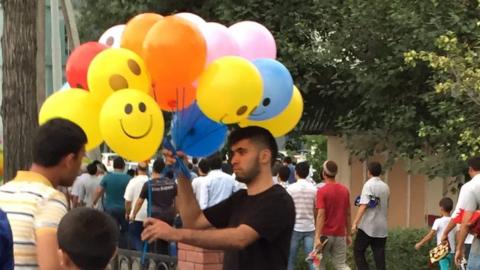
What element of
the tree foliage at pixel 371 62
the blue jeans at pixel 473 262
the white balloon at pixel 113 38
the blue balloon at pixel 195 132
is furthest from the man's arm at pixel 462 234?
the white balloon at pixel 113 38

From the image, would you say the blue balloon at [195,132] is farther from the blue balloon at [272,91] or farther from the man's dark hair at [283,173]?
the man's dark hair at [283,173]

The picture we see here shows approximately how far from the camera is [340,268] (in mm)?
12117

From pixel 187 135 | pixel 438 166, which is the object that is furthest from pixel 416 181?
pixel 187 135

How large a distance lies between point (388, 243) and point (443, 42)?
11.6 ft

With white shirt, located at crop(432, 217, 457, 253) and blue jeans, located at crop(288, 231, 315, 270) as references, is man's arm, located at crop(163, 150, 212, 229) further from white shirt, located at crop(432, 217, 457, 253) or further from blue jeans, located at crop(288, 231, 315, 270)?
blue jeans, located at crop(288, 231, 315, 270)

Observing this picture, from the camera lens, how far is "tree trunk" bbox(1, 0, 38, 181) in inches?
313

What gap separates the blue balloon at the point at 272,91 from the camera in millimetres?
6086

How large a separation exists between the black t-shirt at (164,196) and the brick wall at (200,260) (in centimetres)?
225

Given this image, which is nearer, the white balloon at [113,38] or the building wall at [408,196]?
the white balloon at [113,38]

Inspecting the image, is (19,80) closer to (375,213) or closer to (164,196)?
(164,196)

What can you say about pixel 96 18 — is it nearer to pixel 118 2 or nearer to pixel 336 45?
pixel 118 2

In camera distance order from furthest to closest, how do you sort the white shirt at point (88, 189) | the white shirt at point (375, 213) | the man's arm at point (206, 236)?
the white shirt at point (88, 189), the white shirt at point (375, 213), the man's arm at point (206, 236)

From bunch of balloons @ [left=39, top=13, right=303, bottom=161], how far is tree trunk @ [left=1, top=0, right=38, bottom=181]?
1.65 meters

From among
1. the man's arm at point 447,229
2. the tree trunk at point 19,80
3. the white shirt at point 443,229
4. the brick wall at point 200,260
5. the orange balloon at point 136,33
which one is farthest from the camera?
the white shirt at point 443,229
